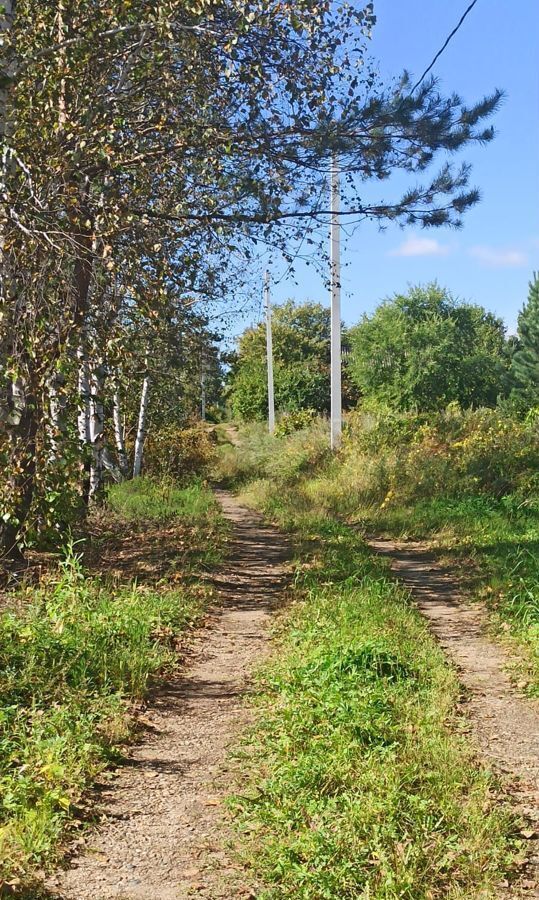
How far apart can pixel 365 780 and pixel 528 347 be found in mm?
50162

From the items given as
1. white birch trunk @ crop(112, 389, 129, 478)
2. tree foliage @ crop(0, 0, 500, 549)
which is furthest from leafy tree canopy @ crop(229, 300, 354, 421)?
tree foliage @ crop(0, 0, 500, 549)

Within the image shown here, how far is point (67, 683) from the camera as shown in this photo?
539 centimetres

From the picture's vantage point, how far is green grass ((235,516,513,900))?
134 inches

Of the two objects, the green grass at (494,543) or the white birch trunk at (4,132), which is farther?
the green grass at (494,543)

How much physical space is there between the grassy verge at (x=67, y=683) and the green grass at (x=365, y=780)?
2.97 feet

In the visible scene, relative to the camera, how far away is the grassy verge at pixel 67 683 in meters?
3.86

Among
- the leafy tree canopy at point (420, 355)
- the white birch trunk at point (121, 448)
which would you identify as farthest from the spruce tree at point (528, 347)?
the white birch trunk at point (121, 448)

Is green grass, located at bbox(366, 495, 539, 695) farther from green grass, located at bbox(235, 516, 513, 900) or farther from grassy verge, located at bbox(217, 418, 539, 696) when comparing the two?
green grass, located at bbox(235, 516, 513, 900)

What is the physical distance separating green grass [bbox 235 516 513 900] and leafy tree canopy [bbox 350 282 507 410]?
21.6 m

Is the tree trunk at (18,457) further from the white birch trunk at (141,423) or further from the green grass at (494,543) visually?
the white birch trunk at (141,423)

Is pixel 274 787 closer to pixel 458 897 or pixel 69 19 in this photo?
pixel 458 897

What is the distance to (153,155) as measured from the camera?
311 inches

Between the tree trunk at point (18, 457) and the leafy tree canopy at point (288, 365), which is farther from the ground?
the leafy tree canopy at point (288, 365)

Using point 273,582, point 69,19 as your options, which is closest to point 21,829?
point 273,582
